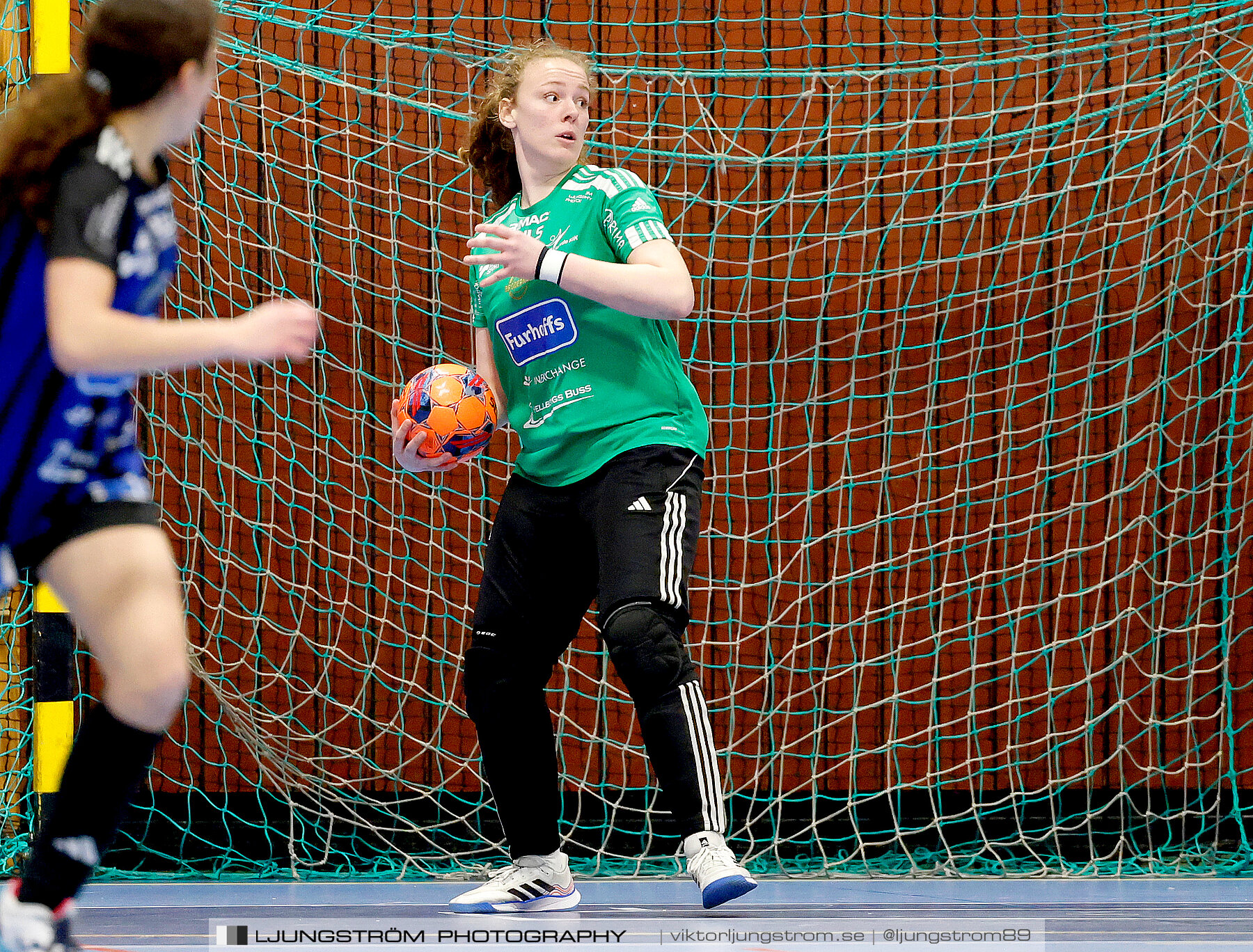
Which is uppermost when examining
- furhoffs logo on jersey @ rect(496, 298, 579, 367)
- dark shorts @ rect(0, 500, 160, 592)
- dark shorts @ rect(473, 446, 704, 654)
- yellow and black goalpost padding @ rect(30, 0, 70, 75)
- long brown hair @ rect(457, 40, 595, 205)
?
yellow and black goalpost padding @ rect(30, 0, 70, 75)

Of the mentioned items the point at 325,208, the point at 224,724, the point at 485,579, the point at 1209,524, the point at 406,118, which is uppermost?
the point at 406,118

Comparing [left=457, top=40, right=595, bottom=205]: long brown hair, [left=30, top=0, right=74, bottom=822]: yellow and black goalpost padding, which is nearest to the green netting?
[left=30, top=0, right=74, bottom=822]: yellow and black goalpost padding

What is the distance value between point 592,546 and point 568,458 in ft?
0.65

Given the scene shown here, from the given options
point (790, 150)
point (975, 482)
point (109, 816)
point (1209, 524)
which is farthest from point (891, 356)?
point (109, 816)

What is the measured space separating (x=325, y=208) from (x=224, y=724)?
1808 millimetres

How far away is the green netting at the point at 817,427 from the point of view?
3.92 meters

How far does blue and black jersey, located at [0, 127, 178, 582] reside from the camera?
1549 millimetres

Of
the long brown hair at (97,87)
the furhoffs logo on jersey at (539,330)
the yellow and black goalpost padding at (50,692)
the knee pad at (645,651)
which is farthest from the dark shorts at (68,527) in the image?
the yellow and black goalpost padding at (50,692)

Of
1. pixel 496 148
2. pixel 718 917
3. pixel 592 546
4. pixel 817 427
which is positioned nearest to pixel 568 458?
pixel 592 546

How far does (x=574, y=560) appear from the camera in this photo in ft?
8.43

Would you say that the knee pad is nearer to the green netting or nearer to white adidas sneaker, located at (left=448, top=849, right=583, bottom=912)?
white adidas sneaker, located at (left=448, top=849, right=583, bottom=912)

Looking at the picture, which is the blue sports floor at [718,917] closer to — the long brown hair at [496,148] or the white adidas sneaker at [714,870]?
the white adidas sneaker at [714,870]

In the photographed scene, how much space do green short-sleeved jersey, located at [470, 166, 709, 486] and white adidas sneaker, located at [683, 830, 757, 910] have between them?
2.56ft

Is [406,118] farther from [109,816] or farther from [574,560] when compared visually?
[109,816]
